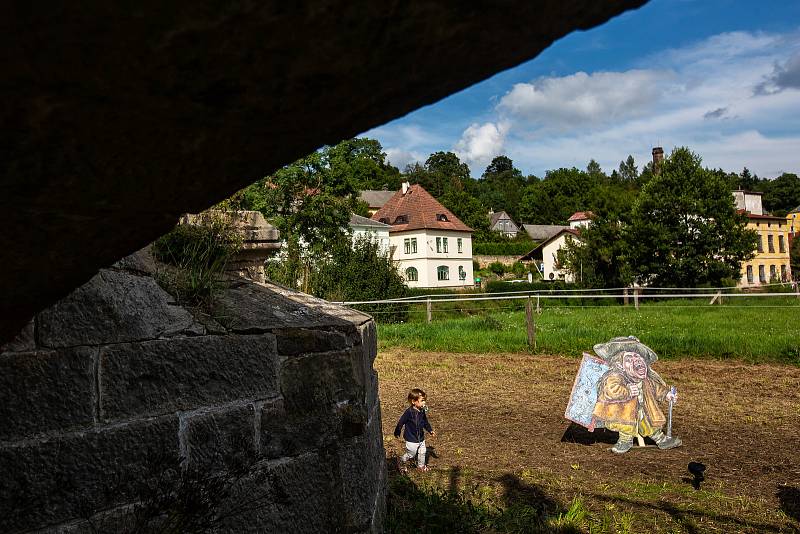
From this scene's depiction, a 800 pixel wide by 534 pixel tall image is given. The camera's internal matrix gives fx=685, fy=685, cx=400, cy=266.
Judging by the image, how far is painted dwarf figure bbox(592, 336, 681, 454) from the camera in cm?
737

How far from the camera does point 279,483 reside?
9.14 ft

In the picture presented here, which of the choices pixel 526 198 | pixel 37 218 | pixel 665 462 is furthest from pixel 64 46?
pixel 526 198

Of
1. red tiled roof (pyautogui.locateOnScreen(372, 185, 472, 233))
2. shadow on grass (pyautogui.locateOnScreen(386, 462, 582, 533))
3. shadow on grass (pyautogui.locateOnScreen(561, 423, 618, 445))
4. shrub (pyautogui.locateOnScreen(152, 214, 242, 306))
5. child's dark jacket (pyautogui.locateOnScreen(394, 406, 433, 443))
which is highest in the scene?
red tiled roof (pyautogui.locateOnScreen(372, 185, 472, 233))

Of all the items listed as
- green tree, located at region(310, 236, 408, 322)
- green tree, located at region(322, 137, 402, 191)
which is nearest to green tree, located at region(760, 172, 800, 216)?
green tree, located at region(322, 137, 402, 191)

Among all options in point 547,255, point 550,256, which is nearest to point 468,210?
point 547,255

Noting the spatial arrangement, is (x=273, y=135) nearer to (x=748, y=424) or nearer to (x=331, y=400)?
(x=331, y=400)

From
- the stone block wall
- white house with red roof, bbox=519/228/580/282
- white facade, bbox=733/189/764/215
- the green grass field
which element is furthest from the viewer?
white facade, bbox=733/189/764/215

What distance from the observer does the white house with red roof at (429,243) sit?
172ft

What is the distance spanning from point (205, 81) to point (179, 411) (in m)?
1.86

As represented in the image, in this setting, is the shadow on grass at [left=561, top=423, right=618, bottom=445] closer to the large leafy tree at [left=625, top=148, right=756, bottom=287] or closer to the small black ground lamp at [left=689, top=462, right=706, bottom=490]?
the small black ground lamp at [left=689, top=462, right=706, bottom=490]

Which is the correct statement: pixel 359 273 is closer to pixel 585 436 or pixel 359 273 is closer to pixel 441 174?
pixel 585 436

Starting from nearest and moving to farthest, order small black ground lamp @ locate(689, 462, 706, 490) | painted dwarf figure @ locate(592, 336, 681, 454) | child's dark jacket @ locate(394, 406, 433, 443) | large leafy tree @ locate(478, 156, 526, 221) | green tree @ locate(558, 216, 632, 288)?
small black ground lamp @ locate(689, 462, 706, 490)
child's dark jacket @ locate(394, 406, 433, 443)
painted dwarf figure @ locate(592, 336, 681, 454)
green tree @ locate(558, 216, 632, 288)
large leafy tree @ locate(478, 156, 526, 221)

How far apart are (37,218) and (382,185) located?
87212 mm

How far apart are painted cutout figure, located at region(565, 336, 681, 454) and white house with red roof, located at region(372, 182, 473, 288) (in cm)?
4358
